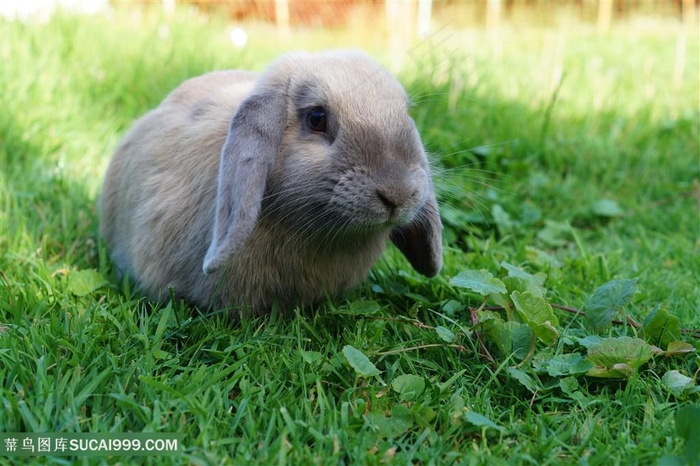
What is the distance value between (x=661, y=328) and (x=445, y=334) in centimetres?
78

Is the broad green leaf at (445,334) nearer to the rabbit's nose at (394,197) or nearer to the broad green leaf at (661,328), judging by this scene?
the rabbit's nose at (394,197)

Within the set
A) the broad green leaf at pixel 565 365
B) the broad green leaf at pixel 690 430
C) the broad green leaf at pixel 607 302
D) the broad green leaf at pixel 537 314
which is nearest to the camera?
the broad green leaf at pixel 690 430

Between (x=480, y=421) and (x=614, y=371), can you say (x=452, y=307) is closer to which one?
(x=614, y=371)

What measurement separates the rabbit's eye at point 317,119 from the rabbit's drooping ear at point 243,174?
0.11 metres

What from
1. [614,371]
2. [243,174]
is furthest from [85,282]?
[614,371]

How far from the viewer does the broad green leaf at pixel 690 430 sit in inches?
78.5

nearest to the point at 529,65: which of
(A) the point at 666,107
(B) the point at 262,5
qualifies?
(A) the point at 666,107

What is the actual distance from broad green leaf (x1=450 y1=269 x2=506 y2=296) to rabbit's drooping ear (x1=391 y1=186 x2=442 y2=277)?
0.80ft

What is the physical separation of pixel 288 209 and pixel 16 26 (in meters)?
3.77

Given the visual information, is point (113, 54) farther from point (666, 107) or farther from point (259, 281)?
point (666, 107)

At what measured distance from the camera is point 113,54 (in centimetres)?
536

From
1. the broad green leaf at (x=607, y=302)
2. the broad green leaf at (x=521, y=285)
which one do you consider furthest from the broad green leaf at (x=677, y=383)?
the broad green leaf at (x=521, y=285)

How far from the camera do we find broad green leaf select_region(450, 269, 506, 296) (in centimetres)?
275

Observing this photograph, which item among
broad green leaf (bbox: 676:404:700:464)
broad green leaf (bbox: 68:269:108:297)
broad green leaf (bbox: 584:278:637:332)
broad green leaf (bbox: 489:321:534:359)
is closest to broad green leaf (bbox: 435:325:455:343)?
broad green leaf (bbox: 489:321:534:359)
